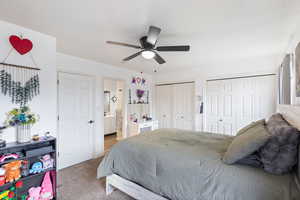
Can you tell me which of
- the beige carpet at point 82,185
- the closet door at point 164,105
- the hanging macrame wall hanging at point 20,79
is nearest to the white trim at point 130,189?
the beige carpet at point 82,185

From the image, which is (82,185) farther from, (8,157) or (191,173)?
(191,173)

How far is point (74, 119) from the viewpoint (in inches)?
126

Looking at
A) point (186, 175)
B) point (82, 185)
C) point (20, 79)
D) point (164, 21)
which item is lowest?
point (82, 185)

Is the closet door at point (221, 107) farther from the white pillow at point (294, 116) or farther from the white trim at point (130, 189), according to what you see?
the white trim at point (130, 189)

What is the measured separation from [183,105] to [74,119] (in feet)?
10.3

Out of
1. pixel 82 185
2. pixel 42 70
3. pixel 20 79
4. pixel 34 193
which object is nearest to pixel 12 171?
pixel 34 193

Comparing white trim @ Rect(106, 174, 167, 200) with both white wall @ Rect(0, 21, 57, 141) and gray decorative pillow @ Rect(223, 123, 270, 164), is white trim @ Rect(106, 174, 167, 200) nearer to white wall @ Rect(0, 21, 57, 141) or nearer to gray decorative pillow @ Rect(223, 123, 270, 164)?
gray decorative pillow @ Rect(223, 123, 270, 164)

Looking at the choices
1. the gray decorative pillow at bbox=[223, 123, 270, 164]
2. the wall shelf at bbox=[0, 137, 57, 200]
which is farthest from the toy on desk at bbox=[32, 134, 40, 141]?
the gray decorative pillow at bbox=[223, 123, 270, 164]

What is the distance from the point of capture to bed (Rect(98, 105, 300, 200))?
3.74ft

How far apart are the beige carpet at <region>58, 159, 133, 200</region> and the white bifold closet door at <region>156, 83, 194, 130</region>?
9.20ft

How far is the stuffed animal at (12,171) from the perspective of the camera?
1628 mm

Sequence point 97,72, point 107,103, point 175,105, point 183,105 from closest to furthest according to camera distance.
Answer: point 97,72, point 183,105, point 175,105, point 107,103

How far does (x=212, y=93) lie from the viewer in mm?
4027

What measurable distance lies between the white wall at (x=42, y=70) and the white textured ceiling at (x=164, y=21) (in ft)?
0.45
